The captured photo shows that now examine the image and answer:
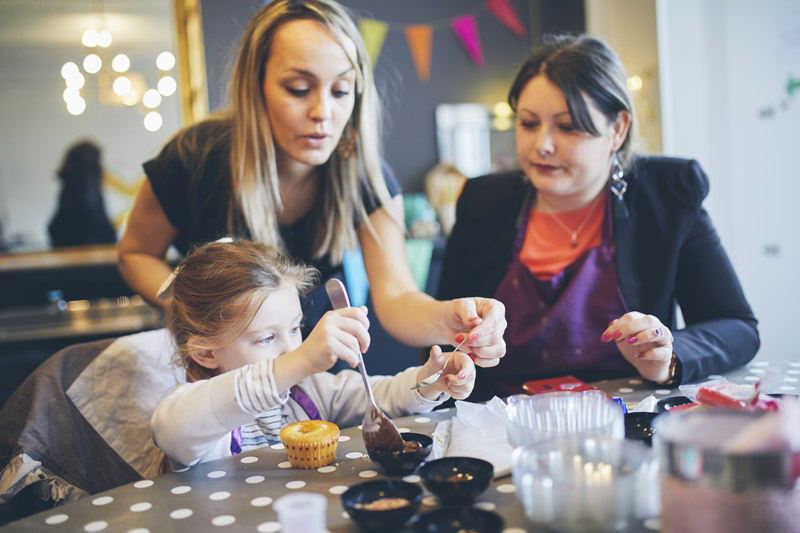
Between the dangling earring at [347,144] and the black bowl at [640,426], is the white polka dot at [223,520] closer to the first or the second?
the black bowl at [640,426]

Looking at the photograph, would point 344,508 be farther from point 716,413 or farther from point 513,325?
point 513,325

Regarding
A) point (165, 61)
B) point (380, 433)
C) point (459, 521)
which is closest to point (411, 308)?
point (380, 433)

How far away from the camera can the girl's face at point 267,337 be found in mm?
1285

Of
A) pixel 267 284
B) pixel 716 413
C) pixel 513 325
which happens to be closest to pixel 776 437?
pixel 716 413

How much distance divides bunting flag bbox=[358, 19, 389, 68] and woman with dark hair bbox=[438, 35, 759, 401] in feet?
8.09

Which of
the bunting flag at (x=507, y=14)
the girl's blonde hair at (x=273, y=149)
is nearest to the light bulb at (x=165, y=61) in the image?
the bunting flag at (x=507, y=14)

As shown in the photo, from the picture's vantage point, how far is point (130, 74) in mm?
3793

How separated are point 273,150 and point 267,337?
19.0 inches

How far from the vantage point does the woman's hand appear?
1.23m

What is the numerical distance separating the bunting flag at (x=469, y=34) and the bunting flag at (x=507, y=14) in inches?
5.5

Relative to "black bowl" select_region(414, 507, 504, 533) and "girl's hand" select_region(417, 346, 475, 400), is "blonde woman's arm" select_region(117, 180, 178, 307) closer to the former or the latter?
"girl's hand" select_region(417, 346, 475, 400)

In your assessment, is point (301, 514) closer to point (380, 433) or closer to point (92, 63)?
point (380, 433)

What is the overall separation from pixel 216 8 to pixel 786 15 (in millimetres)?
2640

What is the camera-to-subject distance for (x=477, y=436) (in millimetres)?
1028
